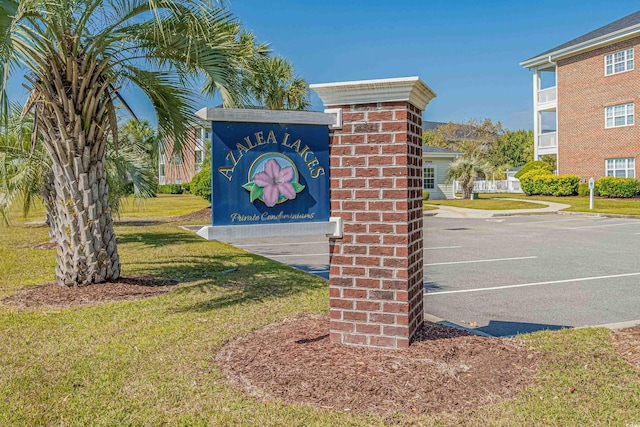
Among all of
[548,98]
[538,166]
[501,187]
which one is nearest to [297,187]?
[538,166]

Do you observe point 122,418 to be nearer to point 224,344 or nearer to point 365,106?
point 224,344

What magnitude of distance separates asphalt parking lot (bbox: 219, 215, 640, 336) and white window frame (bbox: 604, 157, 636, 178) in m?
12.5

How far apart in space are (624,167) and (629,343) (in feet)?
88.9

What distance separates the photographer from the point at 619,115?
92.7 ft

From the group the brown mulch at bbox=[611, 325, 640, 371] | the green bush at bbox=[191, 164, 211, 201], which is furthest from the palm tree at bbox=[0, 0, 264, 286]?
the green bush at bbox=[191, 164, 211, 201]

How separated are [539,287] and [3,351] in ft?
21.6

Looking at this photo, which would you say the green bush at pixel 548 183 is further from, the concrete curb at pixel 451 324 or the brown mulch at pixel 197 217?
the concrete curb at pixel 451 324

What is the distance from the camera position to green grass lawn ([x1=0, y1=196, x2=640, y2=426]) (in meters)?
3.35

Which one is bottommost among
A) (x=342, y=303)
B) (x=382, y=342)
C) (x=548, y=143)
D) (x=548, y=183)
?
(x=382, y=342)

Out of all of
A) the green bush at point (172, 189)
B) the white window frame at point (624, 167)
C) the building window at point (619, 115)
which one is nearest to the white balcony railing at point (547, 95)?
the building window at point (619, 115)

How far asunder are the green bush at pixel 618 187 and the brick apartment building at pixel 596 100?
1184mm

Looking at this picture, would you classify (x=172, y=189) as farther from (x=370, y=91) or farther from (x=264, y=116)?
(x=370, y=91)

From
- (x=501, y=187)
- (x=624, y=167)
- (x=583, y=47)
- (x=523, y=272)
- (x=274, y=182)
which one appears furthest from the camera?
(x=501, y=187)

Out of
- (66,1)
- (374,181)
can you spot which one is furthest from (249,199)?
(66,1)
